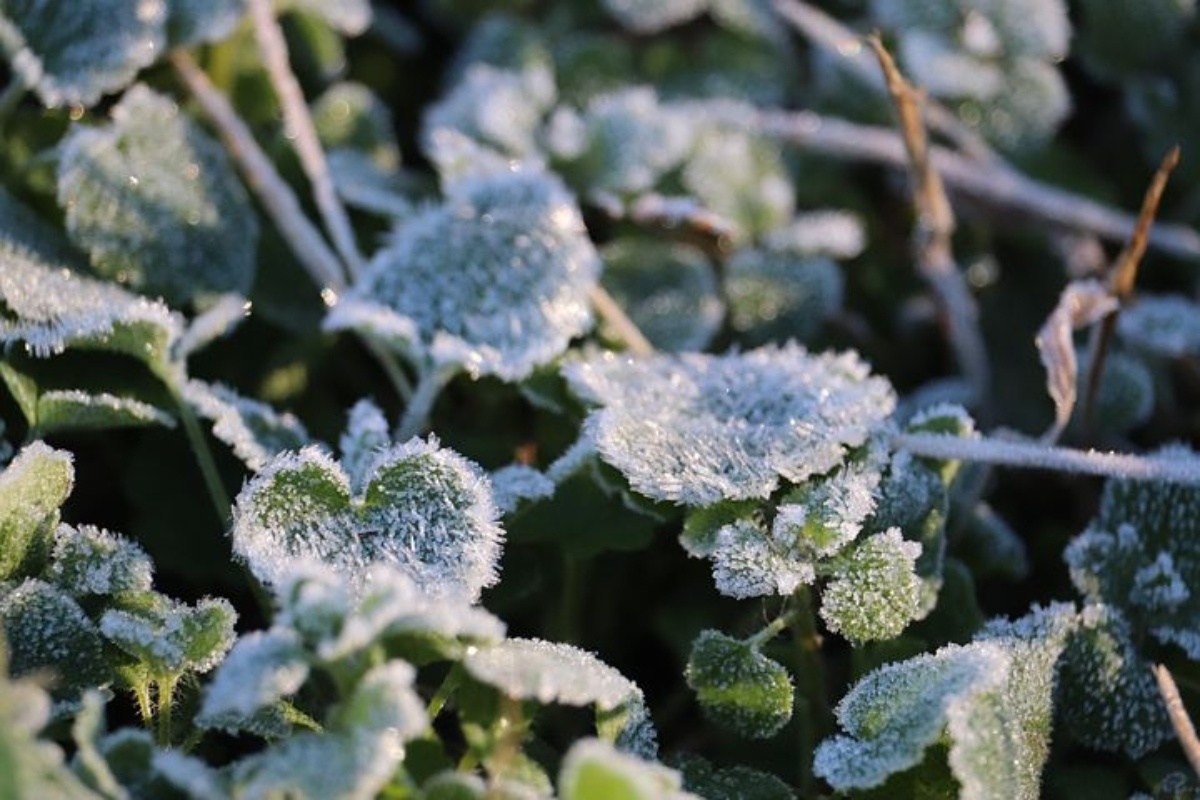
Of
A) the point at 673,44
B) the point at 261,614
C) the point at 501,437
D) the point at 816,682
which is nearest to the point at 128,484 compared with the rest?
the point at 261,614

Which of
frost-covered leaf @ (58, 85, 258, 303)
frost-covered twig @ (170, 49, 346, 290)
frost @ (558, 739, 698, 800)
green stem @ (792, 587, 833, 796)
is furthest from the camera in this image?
frost-covered twig @ (170, 49, 346, 290)

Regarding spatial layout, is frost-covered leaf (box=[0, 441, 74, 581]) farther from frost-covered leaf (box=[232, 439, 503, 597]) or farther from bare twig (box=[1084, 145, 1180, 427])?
bare twig (box=[1084, 145, 1180, 427])

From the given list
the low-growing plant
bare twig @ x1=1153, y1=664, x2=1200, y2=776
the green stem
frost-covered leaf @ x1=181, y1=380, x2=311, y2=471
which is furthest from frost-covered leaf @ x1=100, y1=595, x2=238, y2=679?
bare twig @ x1=1153, y1=664, x2=1200, y2=776

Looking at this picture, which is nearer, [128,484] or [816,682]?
[816,682]

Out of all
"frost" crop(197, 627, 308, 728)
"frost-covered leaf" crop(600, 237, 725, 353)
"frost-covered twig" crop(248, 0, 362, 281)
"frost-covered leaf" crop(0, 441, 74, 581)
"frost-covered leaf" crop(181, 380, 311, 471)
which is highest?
"frost-covered leaf" crop(600, 237, 725, 353)

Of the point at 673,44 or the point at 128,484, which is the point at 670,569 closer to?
the point at 128,484

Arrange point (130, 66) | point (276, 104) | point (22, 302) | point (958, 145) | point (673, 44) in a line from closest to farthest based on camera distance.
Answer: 1. point (22, 302)
2. point (130, 66)
3. point (276, 104)
4. point (958, 145)
5. point (673, 44)
